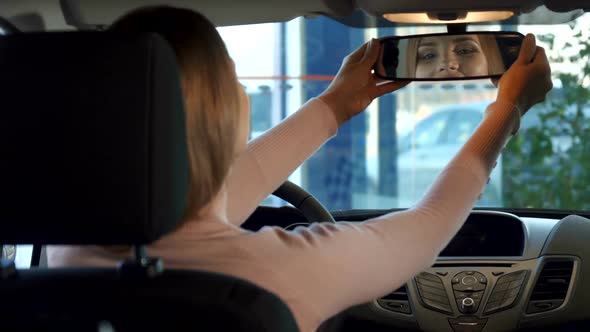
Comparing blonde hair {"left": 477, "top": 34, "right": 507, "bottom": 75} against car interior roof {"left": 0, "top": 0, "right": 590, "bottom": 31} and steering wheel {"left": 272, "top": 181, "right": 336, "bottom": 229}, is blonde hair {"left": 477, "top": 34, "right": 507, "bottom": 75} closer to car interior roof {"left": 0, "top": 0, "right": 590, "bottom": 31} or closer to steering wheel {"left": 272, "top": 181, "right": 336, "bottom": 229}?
car interior roof {"left": 0, "top": 0, "right": 590, "bottom": 31}

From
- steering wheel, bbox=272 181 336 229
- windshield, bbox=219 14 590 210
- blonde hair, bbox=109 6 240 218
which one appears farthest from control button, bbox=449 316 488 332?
windshield, bbox=219 14 590 210

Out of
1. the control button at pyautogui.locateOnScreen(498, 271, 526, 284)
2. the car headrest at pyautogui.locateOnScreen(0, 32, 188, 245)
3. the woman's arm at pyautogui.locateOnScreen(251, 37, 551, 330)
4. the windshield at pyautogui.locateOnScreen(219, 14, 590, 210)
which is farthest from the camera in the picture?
the windshield at pyautogui.locateOnScreen(219, 14, 590, 210)

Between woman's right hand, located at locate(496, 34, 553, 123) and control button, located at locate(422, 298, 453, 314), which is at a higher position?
woman's right hand, located at locate(496, 34, 553, 123)

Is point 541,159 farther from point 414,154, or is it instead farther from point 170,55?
point 170,55

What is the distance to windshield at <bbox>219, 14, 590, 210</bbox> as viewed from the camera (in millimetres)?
5270

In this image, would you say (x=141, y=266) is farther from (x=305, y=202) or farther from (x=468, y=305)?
(x=468, y=305)

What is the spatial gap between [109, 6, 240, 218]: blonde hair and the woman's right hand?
60 centimetres

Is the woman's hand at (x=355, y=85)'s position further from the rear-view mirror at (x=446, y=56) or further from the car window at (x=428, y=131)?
the car window at (x=428, y=131)

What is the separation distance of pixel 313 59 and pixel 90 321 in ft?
13.1

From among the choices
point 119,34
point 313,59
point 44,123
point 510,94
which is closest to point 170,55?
point 119,34

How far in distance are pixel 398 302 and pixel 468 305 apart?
23 cm

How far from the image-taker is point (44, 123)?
128 centimetres

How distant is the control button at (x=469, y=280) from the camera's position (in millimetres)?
2908

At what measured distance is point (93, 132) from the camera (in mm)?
Result: 1270
